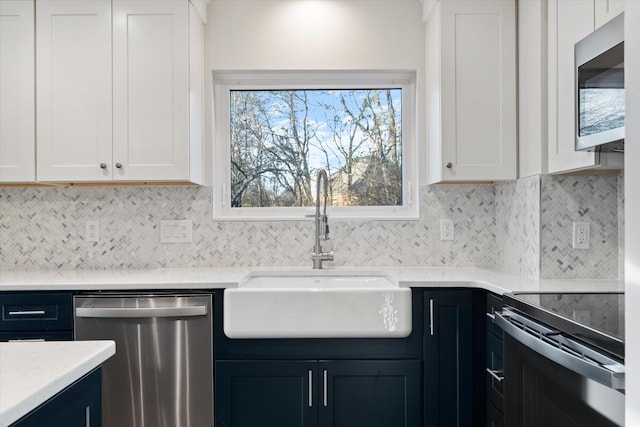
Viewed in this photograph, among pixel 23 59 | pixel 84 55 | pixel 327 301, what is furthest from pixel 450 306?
pixel 23 59

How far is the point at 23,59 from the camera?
2.42 metres

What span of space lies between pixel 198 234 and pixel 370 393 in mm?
1249

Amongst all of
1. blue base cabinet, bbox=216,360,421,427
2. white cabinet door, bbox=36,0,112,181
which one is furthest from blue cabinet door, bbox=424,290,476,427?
white cabinet door, bbox=36,0,112,181

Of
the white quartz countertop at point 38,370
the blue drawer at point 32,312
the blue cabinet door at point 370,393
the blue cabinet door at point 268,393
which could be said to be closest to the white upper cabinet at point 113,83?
the blue drawer at point 32,312

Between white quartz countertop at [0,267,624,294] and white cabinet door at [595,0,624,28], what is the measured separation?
943 mm

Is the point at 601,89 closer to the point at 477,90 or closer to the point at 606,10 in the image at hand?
the point at 606,10

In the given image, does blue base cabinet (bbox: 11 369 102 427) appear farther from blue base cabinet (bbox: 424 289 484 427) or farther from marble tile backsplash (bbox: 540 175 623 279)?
marble tile backsplash (bbox: 540 175 623 279)

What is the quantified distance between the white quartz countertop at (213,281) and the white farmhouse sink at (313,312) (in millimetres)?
115

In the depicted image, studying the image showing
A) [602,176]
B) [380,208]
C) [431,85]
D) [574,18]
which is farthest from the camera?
[380,208]

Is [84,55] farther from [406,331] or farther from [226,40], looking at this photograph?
[406,331]

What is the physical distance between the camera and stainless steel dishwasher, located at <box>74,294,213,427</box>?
2092 mm

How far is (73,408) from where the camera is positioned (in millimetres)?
912

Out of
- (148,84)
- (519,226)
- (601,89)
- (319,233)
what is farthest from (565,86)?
(148,84)

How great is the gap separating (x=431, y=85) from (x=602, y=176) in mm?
917
